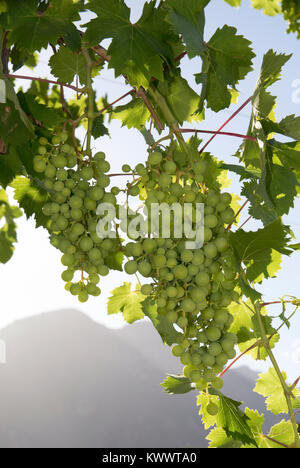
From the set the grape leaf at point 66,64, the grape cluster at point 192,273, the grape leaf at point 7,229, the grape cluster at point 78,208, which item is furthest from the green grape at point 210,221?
the grape leaf at point 7,229

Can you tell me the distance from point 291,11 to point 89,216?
681 millimetres

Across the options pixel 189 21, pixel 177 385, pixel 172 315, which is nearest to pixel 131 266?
pixel 172 315

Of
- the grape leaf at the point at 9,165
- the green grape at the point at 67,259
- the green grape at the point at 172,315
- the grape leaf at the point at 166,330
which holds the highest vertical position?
→ the grape leaf at the point at 9,165

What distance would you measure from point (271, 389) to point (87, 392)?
182 feet

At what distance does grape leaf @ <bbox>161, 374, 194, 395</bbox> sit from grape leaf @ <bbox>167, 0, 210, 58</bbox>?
828 millimetres

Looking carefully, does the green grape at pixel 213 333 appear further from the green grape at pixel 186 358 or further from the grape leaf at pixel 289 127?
the grape leaf at pixel 289 127

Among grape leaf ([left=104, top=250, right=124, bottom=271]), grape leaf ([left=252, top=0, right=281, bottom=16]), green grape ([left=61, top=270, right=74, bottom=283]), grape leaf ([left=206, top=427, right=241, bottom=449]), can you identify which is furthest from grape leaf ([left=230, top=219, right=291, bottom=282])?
grape leaf ([left=252, top=0, right=281, bottom=16])

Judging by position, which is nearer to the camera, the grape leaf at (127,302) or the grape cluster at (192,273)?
the grape cluster at (192,273)

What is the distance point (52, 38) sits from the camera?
3.52 feet

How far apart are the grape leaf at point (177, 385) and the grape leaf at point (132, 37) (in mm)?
772

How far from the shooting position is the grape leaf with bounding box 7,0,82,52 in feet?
3.33

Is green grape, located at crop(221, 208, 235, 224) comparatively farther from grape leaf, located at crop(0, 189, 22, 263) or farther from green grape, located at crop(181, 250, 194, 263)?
grape leaf, located at crop(0, 189, 22, 263)

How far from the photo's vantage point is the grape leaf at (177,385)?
4.04 feet

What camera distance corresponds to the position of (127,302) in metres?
1.45
